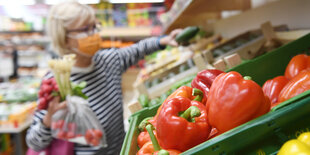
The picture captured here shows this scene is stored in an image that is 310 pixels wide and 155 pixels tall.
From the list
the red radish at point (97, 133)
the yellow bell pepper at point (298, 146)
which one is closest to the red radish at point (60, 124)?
the red radish at point (97, 133)

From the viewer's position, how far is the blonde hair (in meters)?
1.92

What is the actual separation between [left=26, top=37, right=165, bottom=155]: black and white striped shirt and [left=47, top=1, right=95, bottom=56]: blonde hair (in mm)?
293

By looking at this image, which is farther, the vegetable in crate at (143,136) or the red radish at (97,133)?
the red radish at (97,133)

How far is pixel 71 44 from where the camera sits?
203 centimetres

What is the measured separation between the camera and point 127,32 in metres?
6.84

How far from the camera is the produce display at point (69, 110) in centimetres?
164

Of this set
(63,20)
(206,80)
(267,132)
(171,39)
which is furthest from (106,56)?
(267,132)

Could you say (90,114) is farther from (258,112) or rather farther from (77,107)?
(258,112)

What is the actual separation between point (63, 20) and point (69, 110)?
2.46ft

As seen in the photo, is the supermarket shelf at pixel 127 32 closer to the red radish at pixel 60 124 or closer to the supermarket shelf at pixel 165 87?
the supermarket shelf at pixel 165 87

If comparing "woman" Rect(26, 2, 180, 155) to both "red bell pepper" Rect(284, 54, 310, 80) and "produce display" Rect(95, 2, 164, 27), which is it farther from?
"produce display" Rect(95, 2, 164, 27)

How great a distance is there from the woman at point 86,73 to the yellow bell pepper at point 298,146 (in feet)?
4.88

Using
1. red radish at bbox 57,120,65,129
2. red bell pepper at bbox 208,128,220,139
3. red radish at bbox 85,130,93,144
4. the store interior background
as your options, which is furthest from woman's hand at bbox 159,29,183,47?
the store interior background

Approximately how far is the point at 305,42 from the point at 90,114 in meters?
1.49
